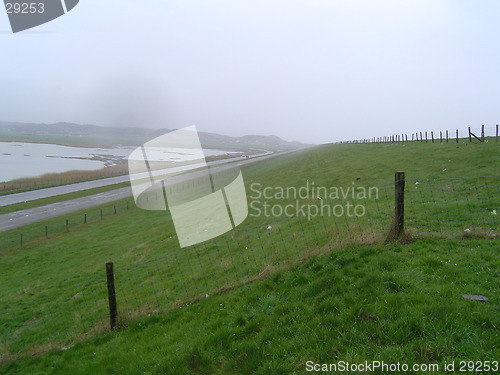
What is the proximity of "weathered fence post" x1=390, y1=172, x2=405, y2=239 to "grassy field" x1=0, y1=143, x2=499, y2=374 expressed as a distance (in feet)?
1.82

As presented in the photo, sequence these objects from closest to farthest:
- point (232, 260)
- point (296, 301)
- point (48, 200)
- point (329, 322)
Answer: point (329, 322) < point (296, 301) < point (232, 260) < point (48, 200)

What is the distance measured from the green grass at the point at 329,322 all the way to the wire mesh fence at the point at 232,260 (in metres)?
1.01

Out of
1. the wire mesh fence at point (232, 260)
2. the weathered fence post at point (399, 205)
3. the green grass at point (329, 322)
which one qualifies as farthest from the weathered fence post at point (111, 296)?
the weathered fence post at point (399, 205)

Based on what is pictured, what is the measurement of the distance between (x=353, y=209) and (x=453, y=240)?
603 centimetres

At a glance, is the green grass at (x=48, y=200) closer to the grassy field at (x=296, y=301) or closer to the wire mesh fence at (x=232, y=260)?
the wire mesh fence at (x=232, y=260)

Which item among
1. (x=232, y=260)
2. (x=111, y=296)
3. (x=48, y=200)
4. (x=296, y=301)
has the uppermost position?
(x=296, y=301)

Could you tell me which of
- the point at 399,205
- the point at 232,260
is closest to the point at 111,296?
the point at 232,260

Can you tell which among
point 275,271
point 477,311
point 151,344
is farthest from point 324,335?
point 151,344

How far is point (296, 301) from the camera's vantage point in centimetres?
649

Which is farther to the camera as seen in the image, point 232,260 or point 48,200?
point 48,200

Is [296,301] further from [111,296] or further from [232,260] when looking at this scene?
[232,260]

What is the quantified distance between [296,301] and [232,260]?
6.03m

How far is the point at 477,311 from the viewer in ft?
16.1

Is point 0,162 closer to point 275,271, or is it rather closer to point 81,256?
point 81,256
